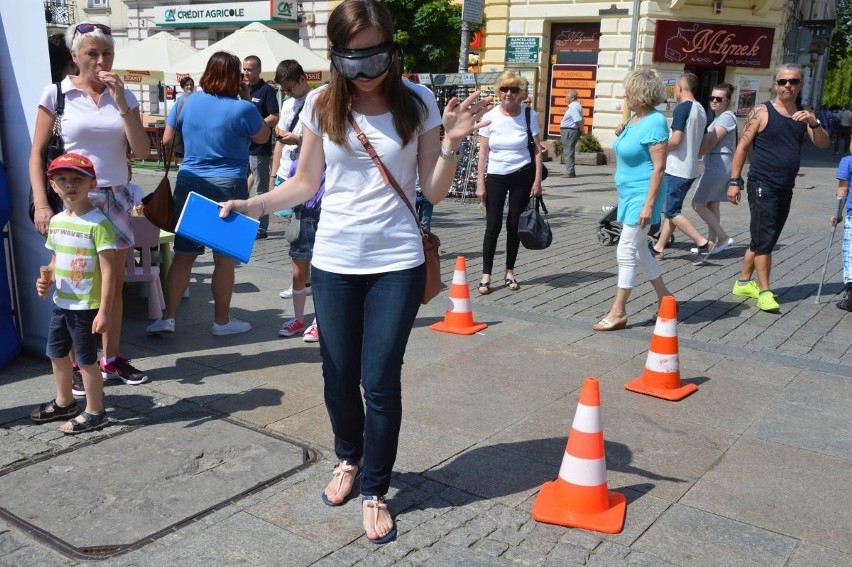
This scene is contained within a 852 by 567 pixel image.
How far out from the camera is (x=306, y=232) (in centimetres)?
562

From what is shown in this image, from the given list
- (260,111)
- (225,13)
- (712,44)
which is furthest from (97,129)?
(225,13)

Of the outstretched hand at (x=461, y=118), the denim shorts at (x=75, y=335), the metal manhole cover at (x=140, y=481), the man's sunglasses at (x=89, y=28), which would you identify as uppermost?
the man's sunglasses at (x=89, y=28)

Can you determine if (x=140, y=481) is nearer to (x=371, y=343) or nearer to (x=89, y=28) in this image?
(x=371, y=343)

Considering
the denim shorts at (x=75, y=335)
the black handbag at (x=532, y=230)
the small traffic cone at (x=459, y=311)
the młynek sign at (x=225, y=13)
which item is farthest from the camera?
the młynek sign at (x=225, y=13)

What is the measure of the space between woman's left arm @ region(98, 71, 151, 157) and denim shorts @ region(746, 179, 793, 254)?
4795 mm

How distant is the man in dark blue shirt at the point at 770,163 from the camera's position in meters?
6.71

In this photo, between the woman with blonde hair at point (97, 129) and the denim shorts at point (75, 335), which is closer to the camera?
the denim shorts at point (75, 335)

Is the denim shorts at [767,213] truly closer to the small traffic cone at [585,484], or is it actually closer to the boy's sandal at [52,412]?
the small traffic cone at [585,484]

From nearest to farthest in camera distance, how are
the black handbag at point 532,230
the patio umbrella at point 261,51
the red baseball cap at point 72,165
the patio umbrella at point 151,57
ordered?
1. the red baseball cap at point 72,165
2. the black handbag at point 532,230
3. the patio umbrella at point 261,51
4. the patio umbrella at point 151,57

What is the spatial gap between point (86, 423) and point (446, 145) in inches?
92.6

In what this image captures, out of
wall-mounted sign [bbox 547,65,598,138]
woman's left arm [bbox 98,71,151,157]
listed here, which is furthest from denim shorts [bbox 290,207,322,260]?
wall-mounted sign [bbox 547,65,598,138]

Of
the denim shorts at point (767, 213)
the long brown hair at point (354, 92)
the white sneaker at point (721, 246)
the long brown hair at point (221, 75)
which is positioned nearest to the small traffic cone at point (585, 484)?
the long brown hair at point (354, 92)

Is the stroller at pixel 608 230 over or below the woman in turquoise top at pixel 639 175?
below

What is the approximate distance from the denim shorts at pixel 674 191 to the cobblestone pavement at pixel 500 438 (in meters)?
1.85
